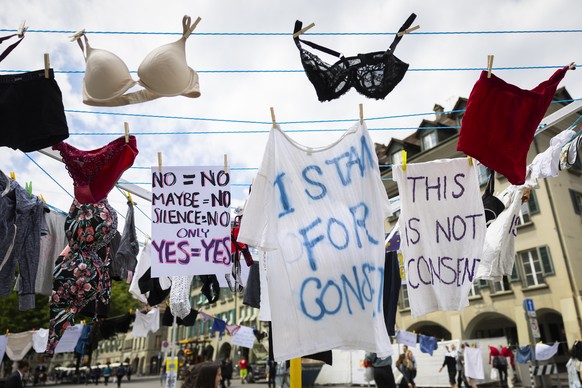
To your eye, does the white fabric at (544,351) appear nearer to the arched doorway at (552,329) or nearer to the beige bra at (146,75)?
the arched doorway at (552,329)

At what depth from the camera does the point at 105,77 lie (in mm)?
4059

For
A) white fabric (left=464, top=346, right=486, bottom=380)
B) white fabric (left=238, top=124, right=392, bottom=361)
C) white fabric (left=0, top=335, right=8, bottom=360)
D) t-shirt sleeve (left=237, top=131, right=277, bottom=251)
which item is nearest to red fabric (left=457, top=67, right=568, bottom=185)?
white fabric (left=238, top=124, right=392, bottom=361)

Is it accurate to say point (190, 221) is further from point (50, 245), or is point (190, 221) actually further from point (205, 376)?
point (50, 245)

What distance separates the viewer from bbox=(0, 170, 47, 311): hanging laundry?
4.98m

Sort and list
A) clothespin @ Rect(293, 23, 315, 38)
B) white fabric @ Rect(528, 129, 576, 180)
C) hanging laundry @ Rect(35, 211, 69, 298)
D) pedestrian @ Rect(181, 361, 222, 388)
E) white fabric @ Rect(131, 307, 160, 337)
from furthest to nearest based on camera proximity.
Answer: white fabric @ Rect(131, 307, 160, 337), hanging laundry @ Rect(35, 211, 69, 298), white fabric @ Rect(528, 129, 576, 180), clothespin @ Rect(293, 23, 315, 38), pedestrian @ Rect(181, 361, 222, 388)

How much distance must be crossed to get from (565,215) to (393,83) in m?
21.7

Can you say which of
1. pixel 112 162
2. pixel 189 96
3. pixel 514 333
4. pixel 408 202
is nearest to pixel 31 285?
pixel 112 162

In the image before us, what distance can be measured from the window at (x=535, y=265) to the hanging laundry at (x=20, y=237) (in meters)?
22.4

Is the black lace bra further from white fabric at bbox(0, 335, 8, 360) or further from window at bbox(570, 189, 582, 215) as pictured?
window at bbox(570, 189, 582, 215)

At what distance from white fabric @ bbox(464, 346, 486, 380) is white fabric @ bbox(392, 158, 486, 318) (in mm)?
15595

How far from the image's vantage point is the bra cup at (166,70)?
13.0 ft

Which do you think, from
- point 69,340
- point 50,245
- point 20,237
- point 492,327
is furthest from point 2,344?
point 492,327

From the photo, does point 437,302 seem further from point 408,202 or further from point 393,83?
point 393,83

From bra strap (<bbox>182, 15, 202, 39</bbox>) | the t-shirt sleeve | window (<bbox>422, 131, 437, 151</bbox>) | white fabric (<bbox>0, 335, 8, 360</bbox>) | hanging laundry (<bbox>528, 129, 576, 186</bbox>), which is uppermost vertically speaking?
window (<bbox>422, 131, 437, 151</bbox>)
